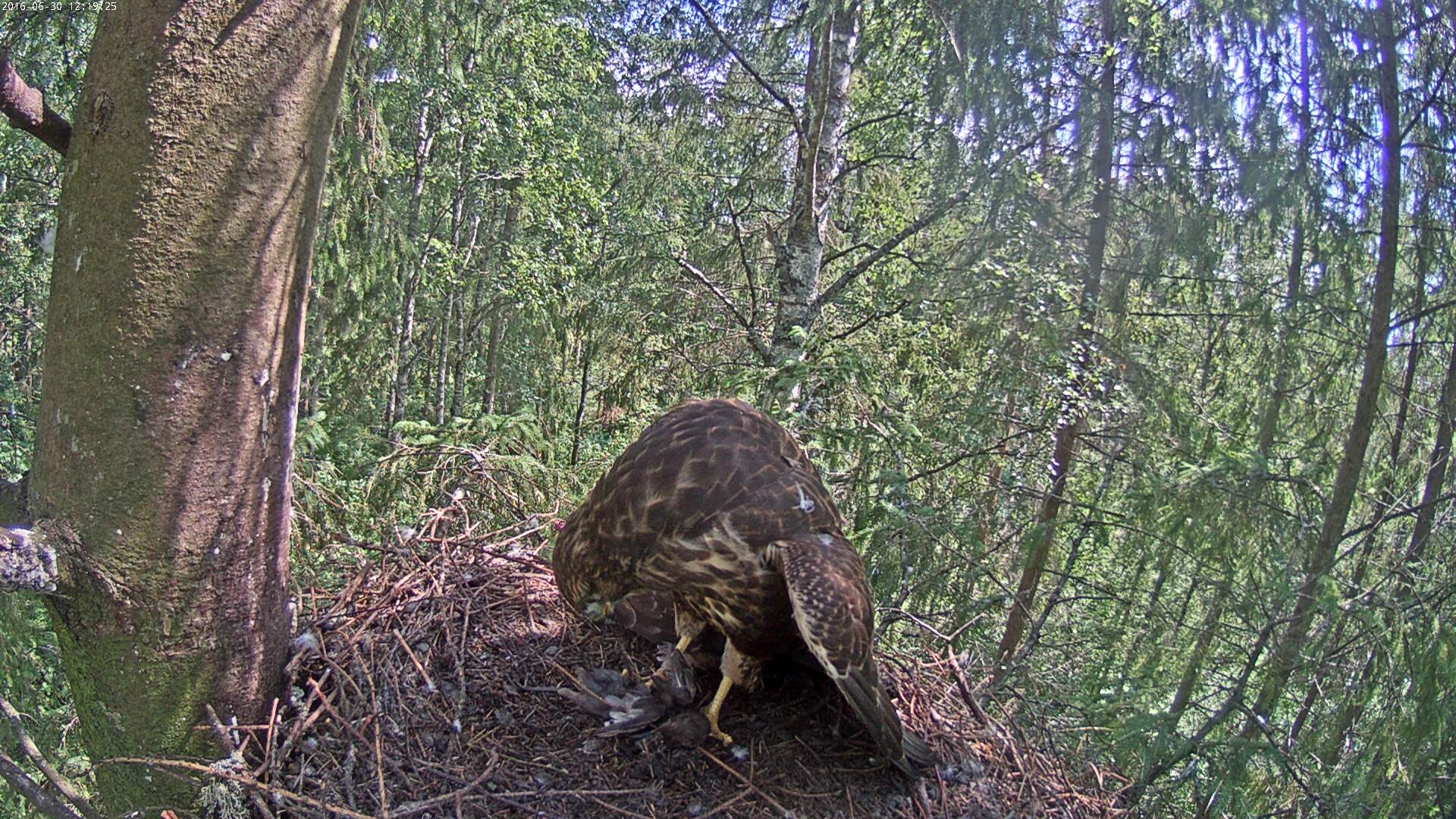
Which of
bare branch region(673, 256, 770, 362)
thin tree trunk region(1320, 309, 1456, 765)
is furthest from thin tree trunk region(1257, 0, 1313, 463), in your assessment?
bare branch region(673, 256, 770, 362)

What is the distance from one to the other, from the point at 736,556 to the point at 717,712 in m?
0.58

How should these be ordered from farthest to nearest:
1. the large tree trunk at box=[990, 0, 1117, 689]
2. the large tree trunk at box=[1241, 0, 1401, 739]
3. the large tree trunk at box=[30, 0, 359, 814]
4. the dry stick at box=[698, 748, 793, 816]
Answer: the large tree trunk at box=[990, 0, 1117, 689], the large tree trunk at box=[1241, 0, 1401, 739], the dry stick at box=[698, 748, 793, 816], the large tree trunk at box=[30, 0, 359, 814]

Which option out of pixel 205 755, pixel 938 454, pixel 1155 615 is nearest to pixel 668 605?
pixel 205 755

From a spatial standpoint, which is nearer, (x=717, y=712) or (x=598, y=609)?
(x=717, y=712)

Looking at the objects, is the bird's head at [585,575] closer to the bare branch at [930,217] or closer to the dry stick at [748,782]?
the dry stick at [748,782]

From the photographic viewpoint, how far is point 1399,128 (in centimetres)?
394

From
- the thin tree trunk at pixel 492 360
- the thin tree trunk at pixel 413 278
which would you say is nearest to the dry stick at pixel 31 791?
the thin tree trunk at pixel 413 278

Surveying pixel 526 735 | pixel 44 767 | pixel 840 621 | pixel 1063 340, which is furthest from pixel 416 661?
pixel 1063 340

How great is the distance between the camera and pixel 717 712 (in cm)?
266

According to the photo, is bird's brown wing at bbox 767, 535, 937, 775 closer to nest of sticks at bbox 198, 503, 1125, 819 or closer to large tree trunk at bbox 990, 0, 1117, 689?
nest of sticks at bbox 198, 503, 1125, 819

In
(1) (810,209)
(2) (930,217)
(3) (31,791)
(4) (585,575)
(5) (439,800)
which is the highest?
(1) (810,209)

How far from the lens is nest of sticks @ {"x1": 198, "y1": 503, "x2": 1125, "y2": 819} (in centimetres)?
228

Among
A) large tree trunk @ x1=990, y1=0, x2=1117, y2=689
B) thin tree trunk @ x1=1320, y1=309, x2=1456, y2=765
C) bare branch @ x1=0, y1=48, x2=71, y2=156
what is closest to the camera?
bare branch @ x1=0, y1=48, x2=71, y2=156

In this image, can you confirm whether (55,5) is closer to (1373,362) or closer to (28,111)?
(28,111)
